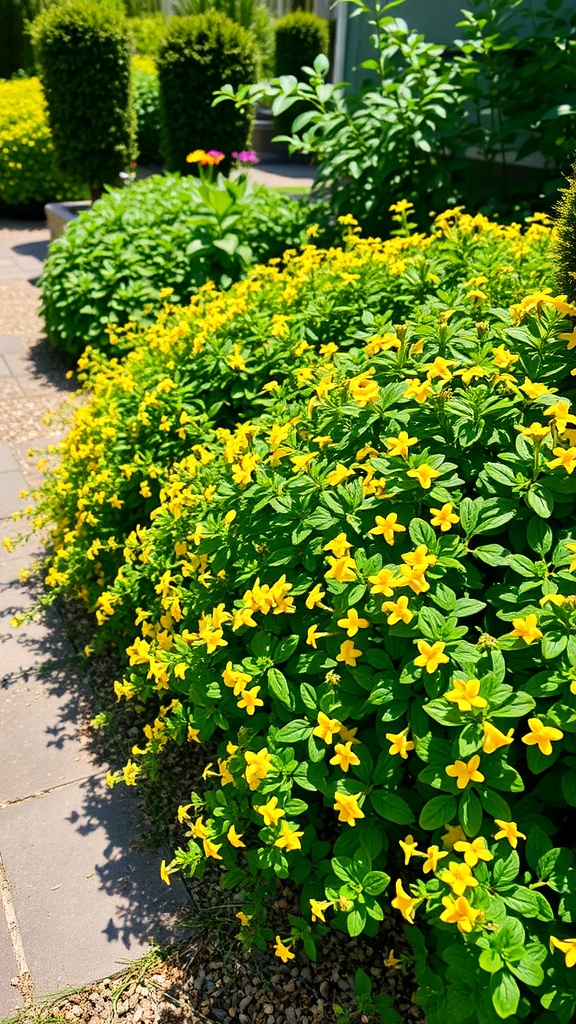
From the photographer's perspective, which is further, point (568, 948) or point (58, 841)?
point (58, 841)

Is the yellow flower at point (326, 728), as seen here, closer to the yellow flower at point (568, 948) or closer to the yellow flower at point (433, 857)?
the yellow flower at point (433, 857)

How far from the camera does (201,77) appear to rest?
730cm

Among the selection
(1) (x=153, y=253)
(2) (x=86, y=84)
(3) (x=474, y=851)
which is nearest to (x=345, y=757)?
(3) (x=474, y=851)

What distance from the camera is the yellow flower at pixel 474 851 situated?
135cm

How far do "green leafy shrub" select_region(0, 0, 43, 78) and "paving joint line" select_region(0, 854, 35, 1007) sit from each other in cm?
1342

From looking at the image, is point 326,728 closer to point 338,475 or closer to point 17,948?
point 338,475

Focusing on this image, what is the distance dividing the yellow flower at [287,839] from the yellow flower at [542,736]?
48 cm

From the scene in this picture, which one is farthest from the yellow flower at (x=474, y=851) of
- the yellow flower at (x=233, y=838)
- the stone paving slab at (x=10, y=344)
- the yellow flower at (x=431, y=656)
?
the stone paving slab at (x=10, y=344)

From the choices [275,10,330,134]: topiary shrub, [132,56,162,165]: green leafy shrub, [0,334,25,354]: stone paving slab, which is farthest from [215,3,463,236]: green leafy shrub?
[275,10,330,134]: topiary shrub

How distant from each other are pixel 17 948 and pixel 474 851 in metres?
1.23

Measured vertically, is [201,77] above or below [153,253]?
above

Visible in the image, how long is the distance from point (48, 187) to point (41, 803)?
8.81m

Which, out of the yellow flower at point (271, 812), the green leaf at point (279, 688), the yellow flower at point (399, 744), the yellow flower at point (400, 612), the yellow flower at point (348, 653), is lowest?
the yellow flower at point (271, 812)

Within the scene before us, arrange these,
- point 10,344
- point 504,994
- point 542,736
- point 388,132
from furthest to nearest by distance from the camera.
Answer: point 10,344
point 388,132
point 542,736
point 504,994
